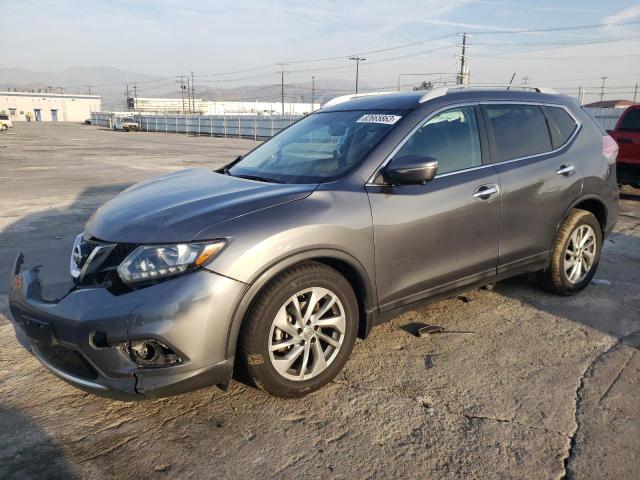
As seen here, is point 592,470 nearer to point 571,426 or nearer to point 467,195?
point 571,426

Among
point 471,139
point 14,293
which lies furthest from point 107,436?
point 471,139

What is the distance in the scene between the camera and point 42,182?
1220 cm

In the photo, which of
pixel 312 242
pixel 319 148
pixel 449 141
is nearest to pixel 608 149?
pixel 449 141

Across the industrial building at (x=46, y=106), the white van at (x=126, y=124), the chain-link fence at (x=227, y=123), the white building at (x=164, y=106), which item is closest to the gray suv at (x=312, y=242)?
the chain-link fence at (x=227, y=123)

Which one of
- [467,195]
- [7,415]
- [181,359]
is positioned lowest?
[7,415]

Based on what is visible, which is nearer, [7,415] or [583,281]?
[7,415]

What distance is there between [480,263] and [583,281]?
1.57m

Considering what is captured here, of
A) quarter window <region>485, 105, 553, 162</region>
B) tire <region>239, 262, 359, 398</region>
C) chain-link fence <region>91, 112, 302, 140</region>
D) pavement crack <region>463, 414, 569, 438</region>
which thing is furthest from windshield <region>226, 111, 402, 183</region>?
chain-link fence <region>91, 112, 302, 140</region>

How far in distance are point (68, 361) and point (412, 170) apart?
7.08 ft

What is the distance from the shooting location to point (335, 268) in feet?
9.98

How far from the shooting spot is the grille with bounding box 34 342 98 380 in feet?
8.46

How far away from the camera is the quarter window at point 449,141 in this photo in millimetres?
3418

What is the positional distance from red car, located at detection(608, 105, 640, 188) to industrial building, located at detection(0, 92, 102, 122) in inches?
4782

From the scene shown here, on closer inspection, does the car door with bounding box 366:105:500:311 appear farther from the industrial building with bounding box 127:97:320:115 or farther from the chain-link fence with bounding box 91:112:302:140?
the industrial building with bounding box 127:97:320:115
